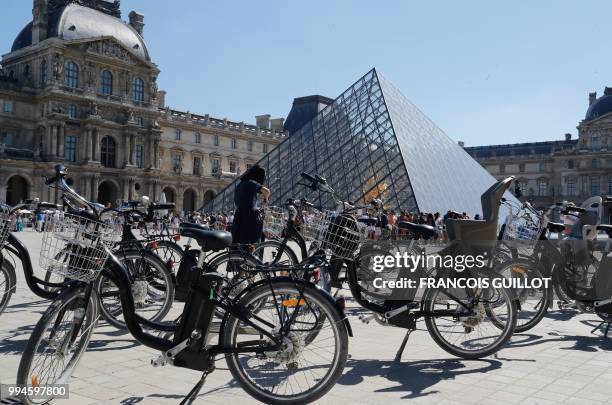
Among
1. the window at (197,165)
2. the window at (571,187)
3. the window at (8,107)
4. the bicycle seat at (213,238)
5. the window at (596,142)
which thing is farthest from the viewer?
the window at (571,187)

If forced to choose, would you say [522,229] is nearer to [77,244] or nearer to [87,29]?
[77,244]

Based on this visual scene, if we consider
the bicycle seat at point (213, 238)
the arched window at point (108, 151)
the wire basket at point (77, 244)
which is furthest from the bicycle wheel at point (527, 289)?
the arched window at point (108, 151)

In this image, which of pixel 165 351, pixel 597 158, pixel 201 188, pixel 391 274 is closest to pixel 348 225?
pixel 391 274

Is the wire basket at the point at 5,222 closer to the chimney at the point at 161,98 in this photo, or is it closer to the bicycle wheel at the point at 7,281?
the bicycle wheel at the point at 7,281

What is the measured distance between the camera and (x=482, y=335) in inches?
171

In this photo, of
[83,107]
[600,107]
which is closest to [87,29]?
[83,107]

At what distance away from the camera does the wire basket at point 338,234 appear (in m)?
4.56

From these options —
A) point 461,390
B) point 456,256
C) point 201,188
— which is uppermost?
point 201,188

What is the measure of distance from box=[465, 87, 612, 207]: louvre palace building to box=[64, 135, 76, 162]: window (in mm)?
52178

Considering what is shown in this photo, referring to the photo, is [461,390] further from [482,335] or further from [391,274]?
Answer: [391,274]

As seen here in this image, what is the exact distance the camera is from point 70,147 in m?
42.8

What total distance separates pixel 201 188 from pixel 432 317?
2000 inches

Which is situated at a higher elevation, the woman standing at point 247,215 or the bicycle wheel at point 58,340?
the woman standing at point 247,215

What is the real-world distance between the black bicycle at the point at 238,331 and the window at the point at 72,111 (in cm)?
4288
